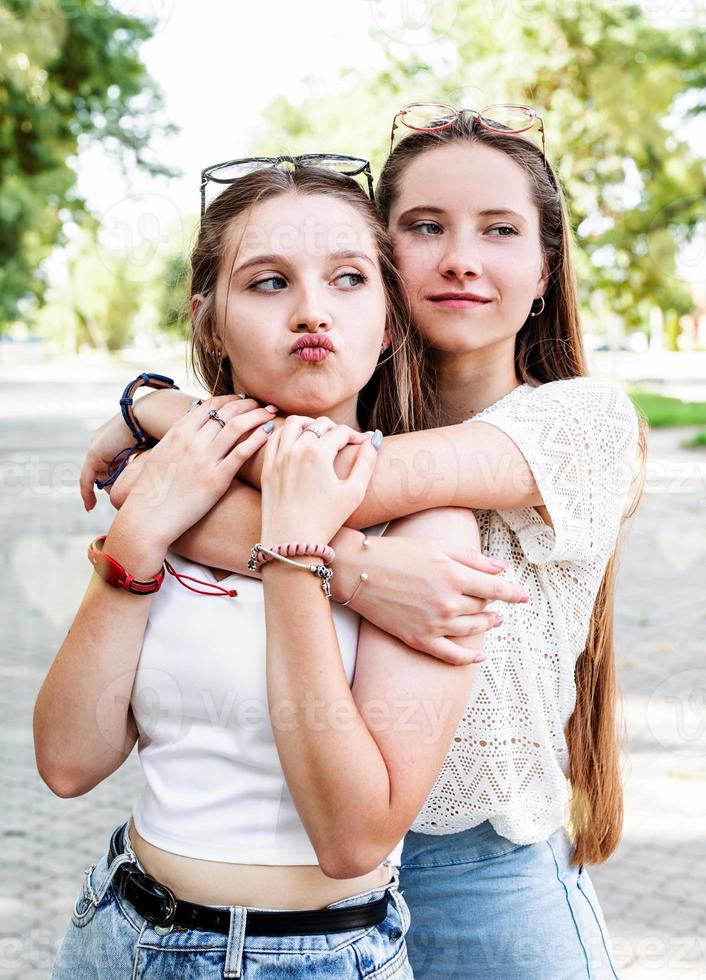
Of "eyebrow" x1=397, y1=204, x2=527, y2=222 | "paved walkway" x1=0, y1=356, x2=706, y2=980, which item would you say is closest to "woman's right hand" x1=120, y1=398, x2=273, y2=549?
"eyebrow" x1=397, y1=204, x2=527, y2=222

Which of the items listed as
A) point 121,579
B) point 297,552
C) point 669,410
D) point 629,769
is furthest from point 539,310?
point 669,410

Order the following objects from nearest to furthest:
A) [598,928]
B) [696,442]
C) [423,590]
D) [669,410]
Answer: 1. [423,590]
2. [598,928]
3. [696,442]
4. [669,410]

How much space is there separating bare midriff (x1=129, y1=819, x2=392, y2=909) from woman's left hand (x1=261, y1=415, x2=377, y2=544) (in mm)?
461

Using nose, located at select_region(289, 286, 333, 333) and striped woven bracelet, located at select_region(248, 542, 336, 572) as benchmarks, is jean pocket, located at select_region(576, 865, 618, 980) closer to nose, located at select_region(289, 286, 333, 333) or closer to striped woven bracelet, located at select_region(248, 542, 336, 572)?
striped woven bracelet, located at select_region(248, 542, 336, 572)

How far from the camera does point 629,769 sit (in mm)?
5219

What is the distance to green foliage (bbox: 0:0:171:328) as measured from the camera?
12516 mm

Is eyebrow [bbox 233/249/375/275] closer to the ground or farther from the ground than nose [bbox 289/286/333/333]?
farther from the ground

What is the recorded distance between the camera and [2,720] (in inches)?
248

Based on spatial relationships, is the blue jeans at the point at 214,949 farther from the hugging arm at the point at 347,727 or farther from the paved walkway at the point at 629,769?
the paved walkway at the point at 629,769

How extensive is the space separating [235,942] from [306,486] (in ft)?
2.05

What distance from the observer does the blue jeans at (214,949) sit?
1444 mm

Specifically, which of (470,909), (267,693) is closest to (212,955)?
(267,693)

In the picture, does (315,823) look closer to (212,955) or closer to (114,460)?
(212,955)

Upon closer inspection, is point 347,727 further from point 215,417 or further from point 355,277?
point 355,277
